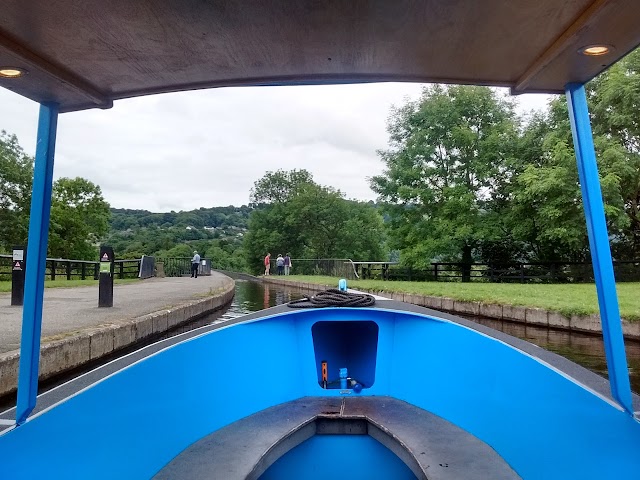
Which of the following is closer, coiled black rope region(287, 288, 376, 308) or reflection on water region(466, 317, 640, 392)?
coiled black rope region(287, 288, 376, 308)

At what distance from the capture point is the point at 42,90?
1919 mm

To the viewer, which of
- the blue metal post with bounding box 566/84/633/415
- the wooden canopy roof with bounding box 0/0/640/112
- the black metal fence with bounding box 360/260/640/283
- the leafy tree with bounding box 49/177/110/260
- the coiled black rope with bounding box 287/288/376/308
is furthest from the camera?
the leafy tree with bounding box 49/177/110/260

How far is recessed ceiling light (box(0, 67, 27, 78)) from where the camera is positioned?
1.71 metres

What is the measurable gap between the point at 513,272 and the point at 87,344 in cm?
1666

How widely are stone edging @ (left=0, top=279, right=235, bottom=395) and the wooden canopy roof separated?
→ 3370 mm

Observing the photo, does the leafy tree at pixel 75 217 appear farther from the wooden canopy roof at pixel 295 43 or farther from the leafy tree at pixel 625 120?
the wooden canopy roof at pixel 295 43

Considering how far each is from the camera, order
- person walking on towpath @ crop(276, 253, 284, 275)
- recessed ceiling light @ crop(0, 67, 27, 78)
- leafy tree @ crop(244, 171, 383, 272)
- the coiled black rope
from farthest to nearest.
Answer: leafy tree @ crop(244, 171, 383, 272) < person walking on towpath @ crop(276, 253, 284, 275) < the coiled black rope < recessed ceiling light @ crop(0, 67, 27, 78)

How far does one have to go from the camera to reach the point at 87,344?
19.0ft

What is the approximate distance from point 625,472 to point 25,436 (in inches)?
73.2

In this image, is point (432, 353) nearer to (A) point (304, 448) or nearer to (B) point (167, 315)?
(A) point (304, 448)

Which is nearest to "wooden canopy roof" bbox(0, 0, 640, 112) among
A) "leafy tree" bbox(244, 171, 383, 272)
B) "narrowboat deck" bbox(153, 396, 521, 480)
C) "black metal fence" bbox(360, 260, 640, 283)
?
"narrowboat deck" bbox(153, 396, 521, 480)

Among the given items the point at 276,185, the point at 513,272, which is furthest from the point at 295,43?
the point at 276,185

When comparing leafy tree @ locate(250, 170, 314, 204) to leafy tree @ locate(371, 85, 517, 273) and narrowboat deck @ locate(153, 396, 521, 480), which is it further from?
narrowboat deck @ locate(153, 396, 521, 480)

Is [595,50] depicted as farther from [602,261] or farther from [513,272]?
[513,272]
